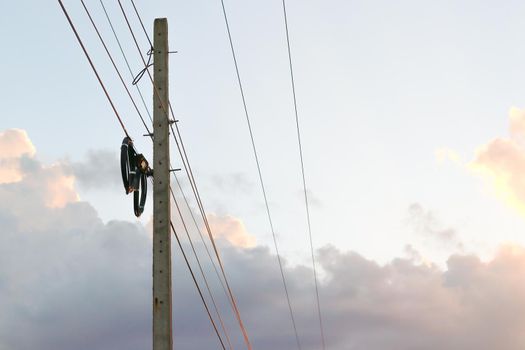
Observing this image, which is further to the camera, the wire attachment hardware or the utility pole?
the wire attachment hardware

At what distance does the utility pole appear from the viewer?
13.5m

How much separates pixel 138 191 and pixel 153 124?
1.49 metres

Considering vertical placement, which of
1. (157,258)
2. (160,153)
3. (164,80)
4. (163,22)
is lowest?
(157,258)

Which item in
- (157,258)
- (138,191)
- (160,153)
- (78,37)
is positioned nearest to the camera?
(78,37)

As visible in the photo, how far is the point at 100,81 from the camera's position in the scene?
42.7 ft

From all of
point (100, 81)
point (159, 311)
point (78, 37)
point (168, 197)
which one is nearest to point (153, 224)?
point (168, 197)

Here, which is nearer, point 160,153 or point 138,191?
point 160,153

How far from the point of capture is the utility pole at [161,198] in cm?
1353

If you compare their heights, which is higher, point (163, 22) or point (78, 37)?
point (163, 22)

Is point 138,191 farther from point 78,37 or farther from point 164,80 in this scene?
point 78,37

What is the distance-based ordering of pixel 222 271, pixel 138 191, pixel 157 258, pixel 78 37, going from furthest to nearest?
1. pixel 222 271
2. pixel 138 191
3. pixel 157 258
4. pixel 78 37

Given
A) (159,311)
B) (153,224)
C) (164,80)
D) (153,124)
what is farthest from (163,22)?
(159,311)

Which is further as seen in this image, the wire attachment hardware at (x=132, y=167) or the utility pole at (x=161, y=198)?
the wire attachment hardware at (x=132, y=167)

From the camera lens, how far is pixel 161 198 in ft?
47.2
